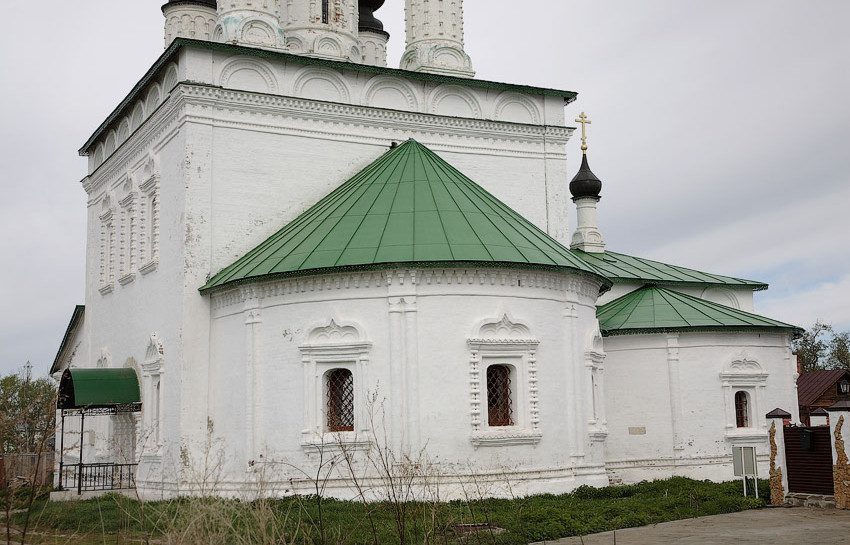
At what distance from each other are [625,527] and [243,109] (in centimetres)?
1095

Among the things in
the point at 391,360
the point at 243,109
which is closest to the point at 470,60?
the point at 243,109

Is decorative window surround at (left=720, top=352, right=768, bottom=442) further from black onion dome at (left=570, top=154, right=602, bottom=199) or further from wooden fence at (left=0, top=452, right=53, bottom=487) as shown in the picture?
wooden fence at (left=0, top=452, right=53, bottom=487)

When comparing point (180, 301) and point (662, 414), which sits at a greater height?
point (180, 301)

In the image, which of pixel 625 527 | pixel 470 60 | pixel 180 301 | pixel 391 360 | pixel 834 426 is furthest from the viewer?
pixel 470 60

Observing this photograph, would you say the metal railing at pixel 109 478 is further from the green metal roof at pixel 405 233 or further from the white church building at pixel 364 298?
the green metal roof at pixel 405 233

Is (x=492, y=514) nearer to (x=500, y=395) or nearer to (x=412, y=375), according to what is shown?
(x=412, y=375)

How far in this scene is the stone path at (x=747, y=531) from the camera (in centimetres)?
1029

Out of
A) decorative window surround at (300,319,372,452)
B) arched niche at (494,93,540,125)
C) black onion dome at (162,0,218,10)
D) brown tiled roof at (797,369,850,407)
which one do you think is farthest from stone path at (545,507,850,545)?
brown tiled roof at (797,369,850,407)

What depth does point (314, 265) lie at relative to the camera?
15.5 metres

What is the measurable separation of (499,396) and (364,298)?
281 cm

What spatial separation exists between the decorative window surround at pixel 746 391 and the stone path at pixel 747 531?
19.0ft

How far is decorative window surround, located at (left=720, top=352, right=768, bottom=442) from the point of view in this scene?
1886 cm

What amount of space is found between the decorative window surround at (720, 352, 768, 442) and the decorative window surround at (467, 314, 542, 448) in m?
5.47

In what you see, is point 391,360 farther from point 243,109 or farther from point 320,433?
point 243,109
